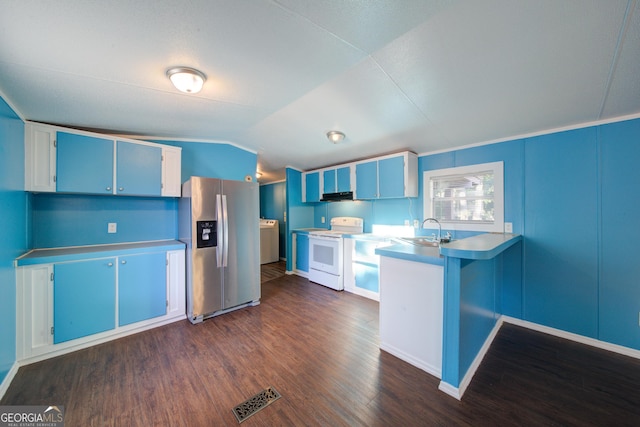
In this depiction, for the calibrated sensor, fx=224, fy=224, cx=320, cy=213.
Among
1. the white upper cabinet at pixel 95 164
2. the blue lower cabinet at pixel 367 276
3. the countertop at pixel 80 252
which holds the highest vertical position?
the white upper cabinet at pixel 95 164

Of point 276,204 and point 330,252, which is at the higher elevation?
point 276,204

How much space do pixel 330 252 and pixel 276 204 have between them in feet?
9.09

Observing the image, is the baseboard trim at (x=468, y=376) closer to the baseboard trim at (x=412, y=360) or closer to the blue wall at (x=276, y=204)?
the baseboard trim at (x=412, y=360)

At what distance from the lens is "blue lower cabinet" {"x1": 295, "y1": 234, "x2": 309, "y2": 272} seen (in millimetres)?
4516

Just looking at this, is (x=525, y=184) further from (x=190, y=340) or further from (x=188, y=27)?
(x=190, y=340)

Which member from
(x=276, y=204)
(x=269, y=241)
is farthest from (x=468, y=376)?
(x=276, y=204)

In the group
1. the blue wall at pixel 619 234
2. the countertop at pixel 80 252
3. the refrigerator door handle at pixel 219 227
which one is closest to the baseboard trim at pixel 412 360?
the blue wall at pixel 619 234

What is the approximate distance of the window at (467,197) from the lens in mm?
2793

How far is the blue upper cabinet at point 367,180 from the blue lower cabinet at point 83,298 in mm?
3340

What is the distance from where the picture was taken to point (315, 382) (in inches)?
69.1

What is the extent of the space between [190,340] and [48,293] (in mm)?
1316

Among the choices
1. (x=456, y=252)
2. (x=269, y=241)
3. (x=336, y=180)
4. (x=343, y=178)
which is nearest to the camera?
(x=456, y=252)

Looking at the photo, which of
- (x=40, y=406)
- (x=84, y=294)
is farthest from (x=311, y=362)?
(x=84, y=294)

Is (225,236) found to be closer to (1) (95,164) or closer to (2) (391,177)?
(1) (95,164)
